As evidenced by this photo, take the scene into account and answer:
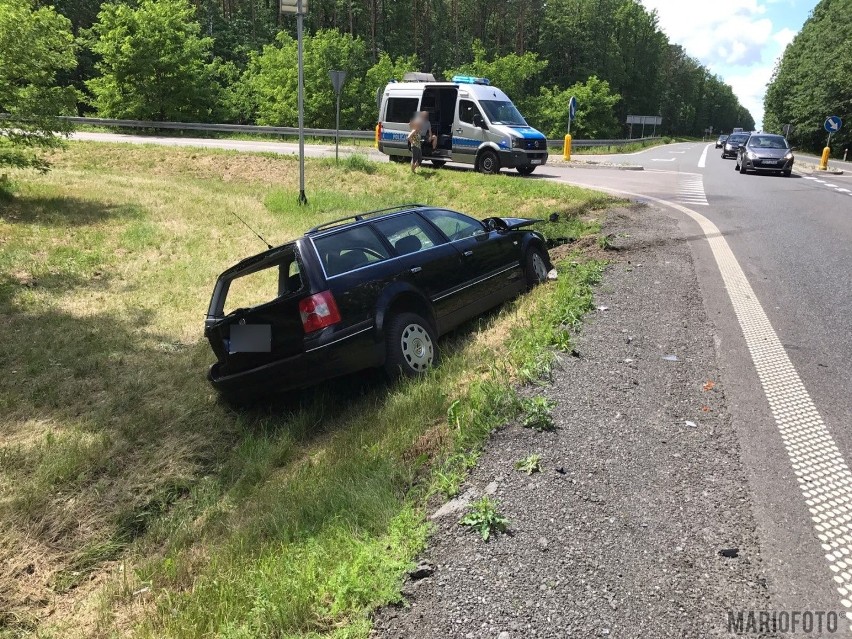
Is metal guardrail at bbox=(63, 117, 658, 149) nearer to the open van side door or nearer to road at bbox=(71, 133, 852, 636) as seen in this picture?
the open van side door

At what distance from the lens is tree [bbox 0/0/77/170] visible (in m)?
11.9

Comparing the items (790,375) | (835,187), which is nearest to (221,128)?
(835,187)

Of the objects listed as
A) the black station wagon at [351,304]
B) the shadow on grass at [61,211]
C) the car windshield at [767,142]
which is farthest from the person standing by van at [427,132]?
the car windshield at [767,142]

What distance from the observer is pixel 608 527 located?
8.82ft

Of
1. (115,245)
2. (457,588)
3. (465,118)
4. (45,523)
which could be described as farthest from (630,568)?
(465,118)

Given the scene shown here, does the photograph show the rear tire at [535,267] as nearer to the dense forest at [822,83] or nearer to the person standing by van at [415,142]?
the person standing by van at [415,142]

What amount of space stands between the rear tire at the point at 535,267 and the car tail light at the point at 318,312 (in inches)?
124

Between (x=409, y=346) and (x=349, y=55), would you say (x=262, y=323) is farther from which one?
(x=349, y=55)

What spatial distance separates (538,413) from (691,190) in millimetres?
14453

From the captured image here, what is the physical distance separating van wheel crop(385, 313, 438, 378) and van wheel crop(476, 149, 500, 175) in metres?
13.2

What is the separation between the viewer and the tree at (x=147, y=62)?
34.2 metres

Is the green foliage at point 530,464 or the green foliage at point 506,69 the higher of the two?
the green foliage at point 506,69

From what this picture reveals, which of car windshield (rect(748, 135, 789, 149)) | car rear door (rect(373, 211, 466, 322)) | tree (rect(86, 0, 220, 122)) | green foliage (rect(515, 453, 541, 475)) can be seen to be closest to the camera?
green foliage (rect(515, 453, 541, 475))

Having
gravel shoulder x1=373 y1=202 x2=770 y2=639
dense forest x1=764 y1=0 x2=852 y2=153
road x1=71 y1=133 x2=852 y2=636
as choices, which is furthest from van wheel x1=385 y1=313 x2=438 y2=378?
dense forest x1=764 y1=0 x2=852 y2=153
